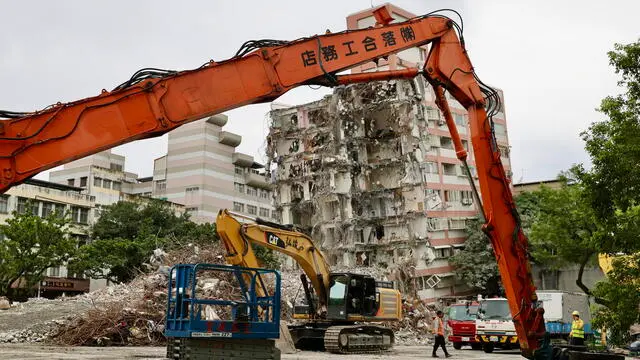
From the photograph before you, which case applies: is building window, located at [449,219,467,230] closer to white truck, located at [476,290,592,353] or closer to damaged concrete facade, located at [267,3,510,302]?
damaged concrete facade, located at [267,3,510,302]

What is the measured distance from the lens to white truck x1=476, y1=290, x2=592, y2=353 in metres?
24.5

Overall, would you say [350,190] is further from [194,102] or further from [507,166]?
[194,102]

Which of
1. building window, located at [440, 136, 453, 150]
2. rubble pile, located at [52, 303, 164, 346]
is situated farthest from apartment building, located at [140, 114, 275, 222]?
rubble pile, located at [52, 303, 164, 346]

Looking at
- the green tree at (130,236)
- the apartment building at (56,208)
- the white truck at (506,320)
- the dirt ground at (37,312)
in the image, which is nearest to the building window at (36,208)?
the apartment building at (56,208)

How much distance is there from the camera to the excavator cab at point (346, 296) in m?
21.0

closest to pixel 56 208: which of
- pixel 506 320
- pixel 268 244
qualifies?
pixel 268 244

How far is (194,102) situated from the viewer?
10.2 metres

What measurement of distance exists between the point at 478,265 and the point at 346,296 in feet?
112

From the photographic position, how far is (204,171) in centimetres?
7631

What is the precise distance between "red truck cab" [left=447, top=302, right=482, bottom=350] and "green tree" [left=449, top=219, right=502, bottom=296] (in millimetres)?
24511

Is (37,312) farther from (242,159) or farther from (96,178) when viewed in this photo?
(242,159)

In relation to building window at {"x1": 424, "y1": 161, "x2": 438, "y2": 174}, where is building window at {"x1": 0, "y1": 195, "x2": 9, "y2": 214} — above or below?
below

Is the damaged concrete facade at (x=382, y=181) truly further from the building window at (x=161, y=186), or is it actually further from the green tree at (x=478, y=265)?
the building window at (x=161, y=186)

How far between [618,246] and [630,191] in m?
2.50
